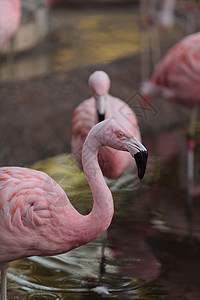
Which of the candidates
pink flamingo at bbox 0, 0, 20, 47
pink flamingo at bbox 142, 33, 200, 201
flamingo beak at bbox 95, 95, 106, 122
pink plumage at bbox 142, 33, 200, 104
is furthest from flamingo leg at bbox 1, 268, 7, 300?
pink flamingo at bbox 0, 0, 20, 47

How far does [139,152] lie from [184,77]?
8.48 feet

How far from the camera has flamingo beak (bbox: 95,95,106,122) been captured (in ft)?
12.5

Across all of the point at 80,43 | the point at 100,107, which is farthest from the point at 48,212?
the point at 80,43

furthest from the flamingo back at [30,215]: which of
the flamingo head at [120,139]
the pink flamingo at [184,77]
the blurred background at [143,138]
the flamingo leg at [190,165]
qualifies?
the pink flamingo at [184,77]

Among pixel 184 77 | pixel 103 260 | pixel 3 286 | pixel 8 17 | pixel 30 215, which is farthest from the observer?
pixel 8 17

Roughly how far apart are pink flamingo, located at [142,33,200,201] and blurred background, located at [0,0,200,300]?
29 cm

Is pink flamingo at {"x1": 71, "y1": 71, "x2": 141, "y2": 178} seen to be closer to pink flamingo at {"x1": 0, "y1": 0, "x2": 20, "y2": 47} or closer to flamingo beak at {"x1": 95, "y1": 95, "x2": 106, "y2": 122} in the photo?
flamingo beak at {"x1": 95, "y1": 95, "x2": 106, "y2": 122}

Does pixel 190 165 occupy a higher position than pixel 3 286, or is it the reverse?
pixel 3 286

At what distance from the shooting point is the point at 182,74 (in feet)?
17.1

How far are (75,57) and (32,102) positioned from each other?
8.40ft

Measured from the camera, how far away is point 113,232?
4199 mm

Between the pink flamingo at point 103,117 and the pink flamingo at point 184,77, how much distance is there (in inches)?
41.3

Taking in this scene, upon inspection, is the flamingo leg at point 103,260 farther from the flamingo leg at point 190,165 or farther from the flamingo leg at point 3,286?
the flamingo leg at point 190,165

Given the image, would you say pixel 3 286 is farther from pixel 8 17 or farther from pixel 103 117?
pixel 8 17
